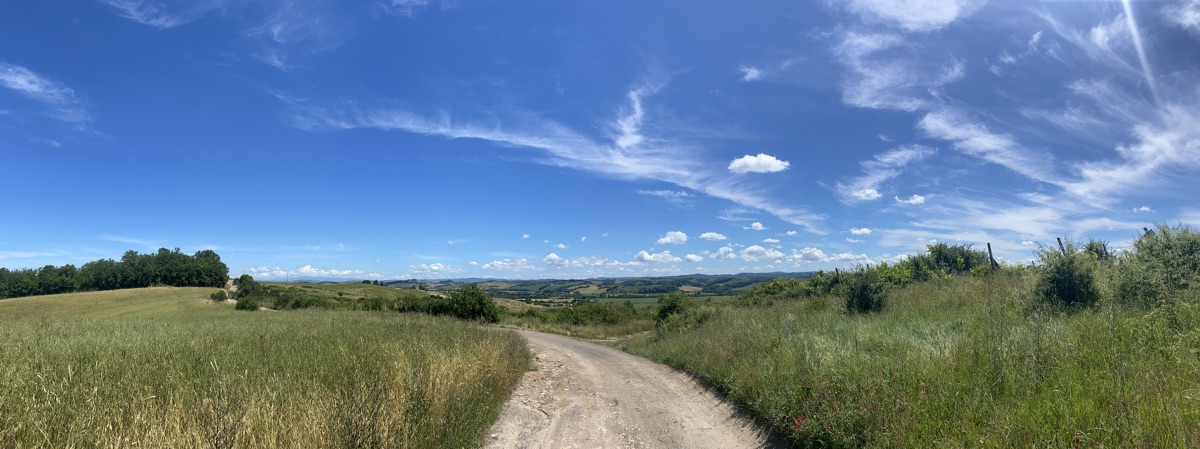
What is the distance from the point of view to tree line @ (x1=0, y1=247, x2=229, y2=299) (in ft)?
336

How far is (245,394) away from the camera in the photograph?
17.5ft

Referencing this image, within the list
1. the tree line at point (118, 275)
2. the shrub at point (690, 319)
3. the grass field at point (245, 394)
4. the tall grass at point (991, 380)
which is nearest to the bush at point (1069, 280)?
the tall grass at point (991, 380)

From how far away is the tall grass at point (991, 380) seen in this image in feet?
13.4

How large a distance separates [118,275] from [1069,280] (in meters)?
161

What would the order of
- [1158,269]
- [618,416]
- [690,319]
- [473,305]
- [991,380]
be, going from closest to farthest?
[991,380] → [1158,269] → [618,416] → [690,319] → [473,305]

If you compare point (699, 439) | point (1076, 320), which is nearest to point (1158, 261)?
point (1076, 320)

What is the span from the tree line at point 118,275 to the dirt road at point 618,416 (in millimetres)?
136278

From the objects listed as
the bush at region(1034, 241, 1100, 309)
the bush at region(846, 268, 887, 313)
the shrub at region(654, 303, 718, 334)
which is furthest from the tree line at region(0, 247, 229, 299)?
the bush at region(1034, 241, 1100, 309)

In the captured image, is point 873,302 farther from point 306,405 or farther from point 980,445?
point 306,405

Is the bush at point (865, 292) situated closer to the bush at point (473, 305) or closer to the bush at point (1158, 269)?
the bush at point (1158, 269)

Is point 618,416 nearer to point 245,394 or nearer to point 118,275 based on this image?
point 245,394

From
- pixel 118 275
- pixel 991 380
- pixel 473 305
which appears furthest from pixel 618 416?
pixel 118 275

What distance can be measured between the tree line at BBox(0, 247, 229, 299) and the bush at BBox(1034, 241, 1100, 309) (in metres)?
145

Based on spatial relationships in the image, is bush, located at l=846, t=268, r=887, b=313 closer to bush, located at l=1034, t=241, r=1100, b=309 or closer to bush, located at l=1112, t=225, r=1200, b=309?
bush, located at l=1034, t=241, r=1100, b=309
